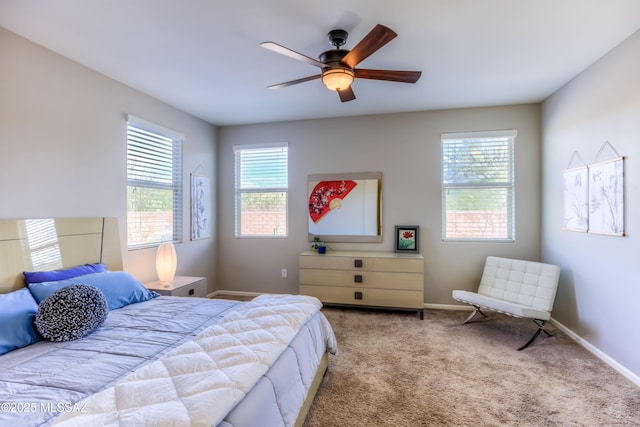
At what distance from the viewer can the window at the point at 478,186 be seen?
3844 mm

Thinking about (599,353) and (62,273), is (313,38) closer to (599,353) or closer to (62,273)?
(62,273)

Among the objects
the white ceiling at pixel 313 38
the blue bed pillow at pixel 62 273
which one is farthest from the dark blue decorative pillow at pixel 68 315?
the white ceiling at pixel 313 38

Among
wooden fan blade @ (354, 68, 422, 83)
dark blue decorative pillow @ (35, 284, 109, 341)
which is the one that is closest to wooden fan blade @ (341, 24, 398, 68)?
wooden fan blade @ (354, 68, 422, 83)

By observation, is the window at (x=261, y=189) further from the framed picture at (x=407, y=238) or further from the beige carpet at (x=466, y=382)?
the beige carpet at (x=466, y=382)

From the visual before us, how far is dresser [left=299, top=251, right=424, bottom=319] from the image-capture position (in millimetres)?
3580

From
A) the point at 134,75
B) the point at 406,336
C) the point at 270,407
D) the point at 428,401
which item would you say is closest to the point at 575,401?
the point at 428,401

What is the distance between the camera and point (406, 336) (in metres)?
3.09

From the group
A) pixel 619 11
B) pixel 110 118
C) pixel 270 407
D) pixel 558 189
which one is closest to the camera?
pixel 270 407

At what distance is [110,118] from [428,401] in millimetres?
3682

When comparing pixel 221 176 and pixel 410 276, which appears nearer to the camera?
pixel 410 276

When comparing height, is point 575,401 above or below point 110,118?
below

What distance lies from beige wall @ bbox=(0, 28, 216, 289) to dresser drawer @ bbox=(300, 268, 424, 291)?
1879mm

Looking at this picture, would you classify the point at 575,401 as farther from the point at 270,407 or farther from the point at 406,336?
the point at 270,407

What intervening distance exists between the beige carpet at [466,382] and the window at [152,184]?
2.40m
